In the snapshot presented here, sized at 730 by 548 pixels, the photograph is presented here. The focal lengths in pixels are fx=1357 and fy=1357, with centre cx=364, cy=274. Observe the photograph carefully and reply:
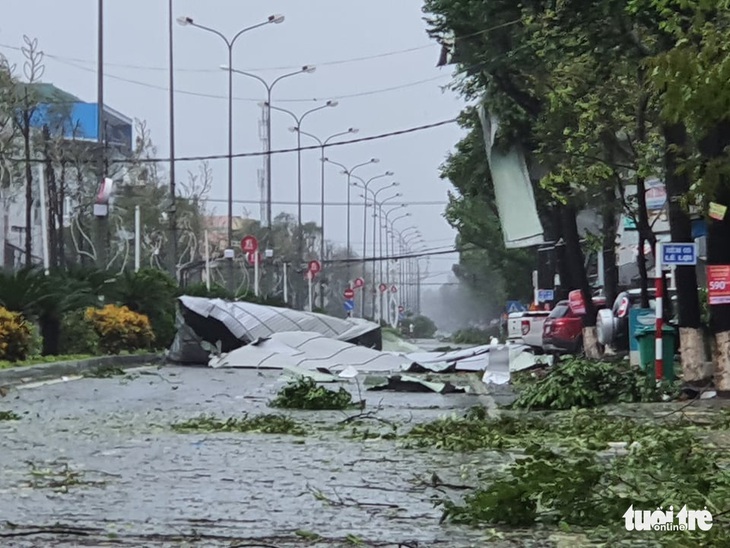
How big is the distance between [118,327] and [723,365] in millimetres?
19388

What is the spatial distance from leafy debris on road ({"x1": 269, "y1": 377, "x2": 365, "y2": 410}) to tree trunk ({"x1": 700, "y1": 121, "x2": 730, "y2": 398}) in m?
4.95

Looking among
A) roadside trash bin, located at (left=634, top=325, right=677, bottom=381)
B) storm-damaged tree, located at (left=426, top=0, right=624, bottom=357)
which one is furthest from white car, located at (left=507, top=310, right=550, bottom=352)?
roadside trash bin, located at (left=634, top=325, right=677, bottom=381)

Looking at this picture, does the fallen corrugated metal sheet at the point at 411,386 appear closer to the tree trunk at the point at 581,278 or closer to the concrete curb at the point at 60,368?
the concrete curb at the point at 60,368

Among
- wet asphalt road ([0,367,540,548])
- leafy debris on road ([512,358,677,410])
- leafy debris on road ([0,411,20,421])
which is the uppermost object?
leafy debris on road ([512,358,677,410])

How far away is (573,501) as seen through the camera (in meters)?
7.51

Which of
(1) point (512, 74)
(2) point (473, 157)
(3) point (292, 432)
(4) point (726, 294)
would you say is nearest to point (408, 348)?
(2) point (473, 157)

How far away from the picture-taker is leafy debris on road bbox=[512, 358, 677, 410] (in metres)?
17.5

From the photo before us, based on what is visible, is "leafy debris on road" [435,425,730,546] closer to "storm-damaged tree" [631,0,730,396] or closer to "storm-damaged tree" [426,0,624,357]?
"storm-damaged tree" [631,0,730,396]

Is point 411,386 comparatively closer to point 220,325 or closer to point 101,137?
point 220,325

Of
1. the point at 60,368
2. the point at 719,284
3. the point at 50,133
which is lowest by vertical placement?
the point at 60,368

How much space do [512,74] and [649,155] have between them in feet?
19.1

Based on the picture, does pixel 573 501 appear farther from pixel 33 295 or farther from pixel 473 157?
pixel 473 157

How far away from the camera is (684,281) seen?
2014 centimetres

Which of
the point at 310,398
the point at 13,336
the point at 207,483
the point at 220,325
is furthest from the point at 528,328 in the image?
the point at 207,483
